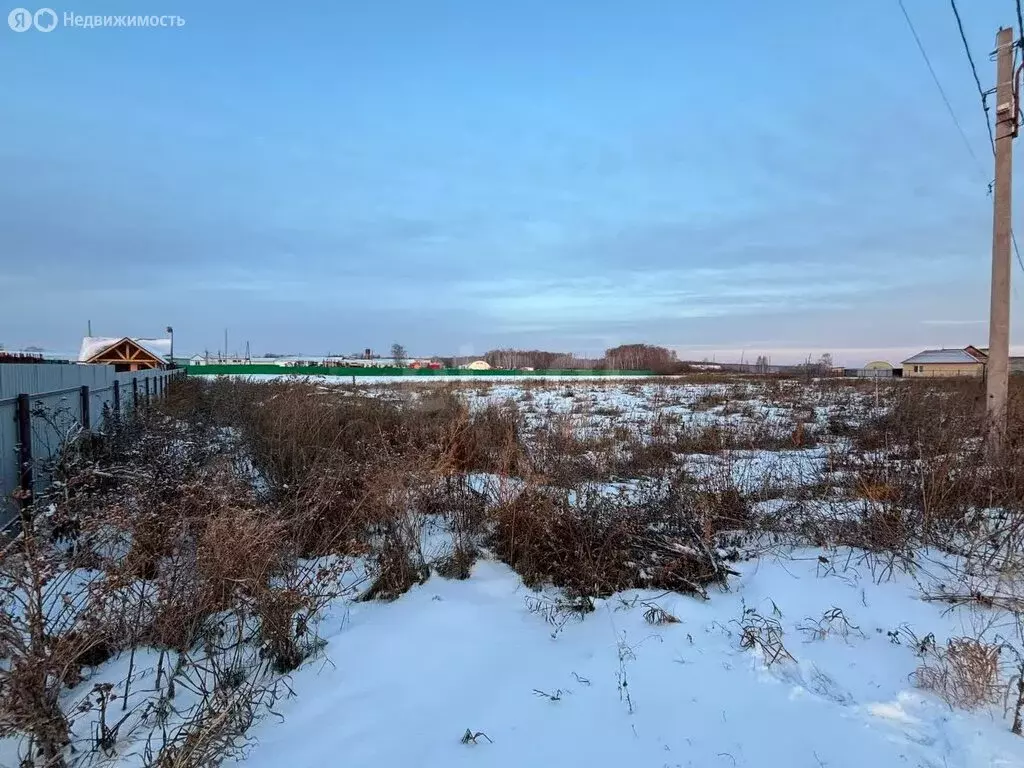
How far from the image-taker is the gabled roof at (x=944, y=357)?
69250mm

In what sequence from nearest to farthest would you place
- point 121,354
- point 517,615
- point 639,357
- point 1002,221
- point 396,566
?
point 517,615
point 396,566
point 1002,221
point 121,354
point 639,357

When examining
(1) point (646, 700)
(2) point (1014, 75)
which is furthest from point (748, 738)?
(2) point (1014, 75)

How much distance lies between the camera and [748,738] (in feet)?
8.60

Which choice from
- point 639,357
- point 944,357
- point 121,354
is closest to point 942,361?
point 944,357

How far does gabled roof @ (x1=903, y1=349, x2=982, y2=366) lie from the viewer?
69.2 meters

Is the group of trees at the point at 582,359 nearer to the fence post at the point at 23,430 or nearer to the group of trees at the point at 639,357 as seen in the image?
the group of trees at the point at 639,357

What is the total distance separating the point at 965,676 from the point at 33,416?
311 inches

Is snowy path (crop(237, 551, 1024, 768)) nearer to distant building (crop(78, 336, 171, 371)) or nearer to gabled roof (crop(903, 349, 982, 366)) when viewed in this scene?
distant building (crop(78, 336, 171, 371))

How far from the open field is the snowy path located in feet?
0.05

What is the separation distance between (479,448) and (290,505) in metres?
3.39

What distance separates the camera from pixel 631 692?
2.98 metres

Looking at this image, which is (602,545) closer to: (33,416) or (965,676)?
(965,676)

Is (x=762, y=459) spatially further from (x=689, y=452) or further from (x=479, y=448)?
(x=479, y=448)

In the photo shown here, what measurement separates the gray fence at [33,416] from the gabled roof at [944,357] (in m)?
88.1
